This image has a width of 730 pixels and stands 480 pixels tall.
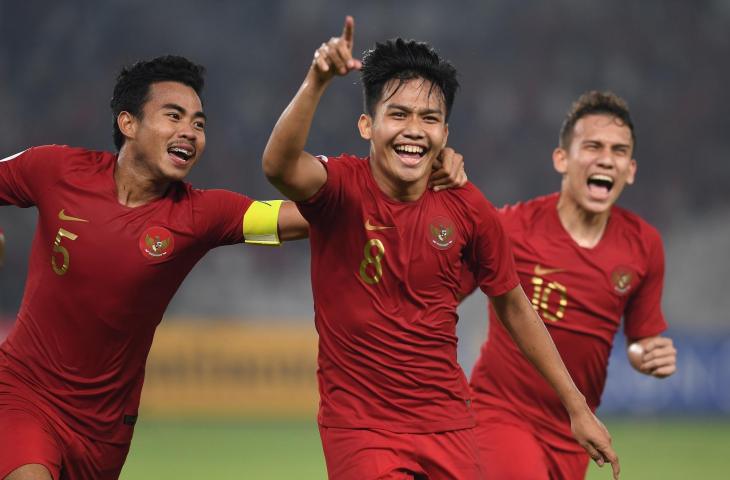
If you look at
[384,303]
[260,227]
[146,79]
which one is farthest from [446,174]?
[146,79]

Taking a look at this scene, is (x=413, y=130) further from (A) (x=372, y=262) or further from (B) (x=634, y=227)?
(B) (x=634, y=227)

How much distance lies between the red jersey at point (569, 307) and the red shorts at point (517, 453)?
0.16 ft

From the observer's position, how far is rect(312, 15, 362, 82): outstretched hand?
12.3 ft

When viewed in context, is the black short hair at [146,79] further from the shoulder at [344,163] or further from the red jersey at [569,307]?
the red jersey at [569,307]

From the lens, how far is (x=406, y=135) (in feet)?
14.6

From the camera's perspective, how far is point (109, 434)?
4.82 meters

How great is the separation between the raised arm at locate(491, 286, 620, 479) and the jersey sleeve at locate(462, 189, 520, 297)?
6cm

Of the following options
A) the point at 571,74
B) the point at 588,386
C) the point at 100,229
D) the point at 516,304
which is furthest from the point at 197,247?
the point at 571,74

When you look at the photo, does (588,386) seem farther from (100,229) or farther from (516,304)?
(100,229)

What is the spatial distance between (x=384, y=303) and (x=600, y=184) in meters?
2.01

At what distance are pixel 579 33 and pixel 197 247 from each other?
1556 cm

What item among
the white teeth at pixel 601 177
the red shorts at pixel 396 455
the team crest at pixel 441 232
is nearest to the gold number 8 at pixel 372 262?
the team crest at pixel 441 232

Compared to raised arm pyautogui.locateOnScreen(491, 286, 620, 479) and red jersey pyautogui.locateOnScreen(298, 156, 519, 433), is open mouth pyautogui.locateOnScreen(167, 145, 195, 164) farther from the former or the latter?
raised arm pyautogui.locateOnScreen(491, 286, 620, 479)

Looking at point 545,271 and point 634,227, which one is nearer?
point 545,271
